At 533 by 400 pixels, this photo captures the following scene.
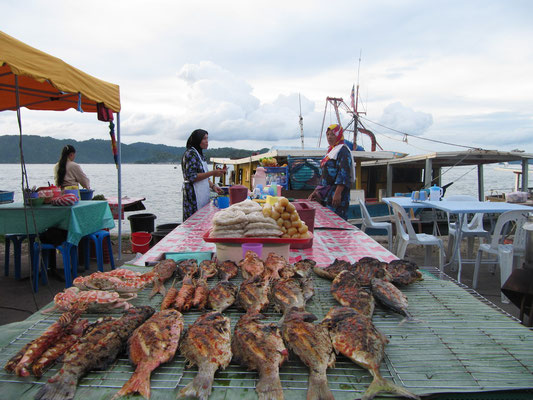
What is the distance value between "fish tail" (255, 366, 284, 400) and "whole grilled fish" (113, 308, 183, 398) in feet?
1.41

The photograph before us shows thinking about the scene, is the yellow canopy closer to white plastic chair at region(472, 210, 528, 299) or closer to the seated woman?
the seated woman

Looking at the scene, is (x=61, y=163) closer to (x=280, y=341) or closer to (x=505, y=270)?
(x=280, y=341)

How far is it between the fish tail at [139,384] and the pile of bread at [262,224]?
1576mm

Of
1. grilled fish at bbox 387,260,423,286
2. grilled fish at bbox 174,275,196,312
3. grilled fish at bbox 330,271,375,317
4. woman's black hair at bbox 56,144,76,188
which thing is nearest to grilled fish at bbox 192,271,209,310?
grilled fish at bbox 174,275,196,312

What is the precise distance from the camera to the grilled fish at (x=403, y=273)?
2.39 meters

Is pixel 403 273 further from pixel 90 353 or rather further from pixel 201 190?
pixel 201 190

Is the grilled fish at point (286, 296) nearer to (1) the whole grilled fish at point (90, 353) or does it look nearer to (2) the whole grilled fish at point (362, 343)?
(2) the whole grilled fish at point (362, 343)

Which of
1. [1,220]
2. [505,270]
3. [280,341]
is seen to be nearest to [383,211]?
[505,270]

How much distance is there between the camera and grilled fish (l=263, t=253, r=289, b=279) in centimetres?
246

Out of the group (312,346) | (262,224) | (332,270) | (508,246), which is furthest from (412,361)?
(508,246)

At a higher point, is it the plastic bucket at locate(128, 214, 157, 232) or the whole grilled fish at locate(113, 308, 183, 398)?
the whole grilled fish at locate(113, 308, 183, 398)

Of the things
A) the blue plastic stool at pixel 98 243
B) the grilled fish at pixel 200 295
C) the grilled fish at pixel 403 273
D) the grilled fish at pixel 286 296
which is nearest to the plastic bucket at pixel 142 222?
the blue plastic stool at pixel 98 243

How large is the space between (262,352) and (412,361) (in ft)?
2.23

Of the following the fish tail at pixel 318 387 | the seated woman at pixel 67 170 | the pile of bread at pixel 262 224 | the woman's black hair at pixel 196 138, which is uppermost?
the woman's black hair at pixel 196 138
